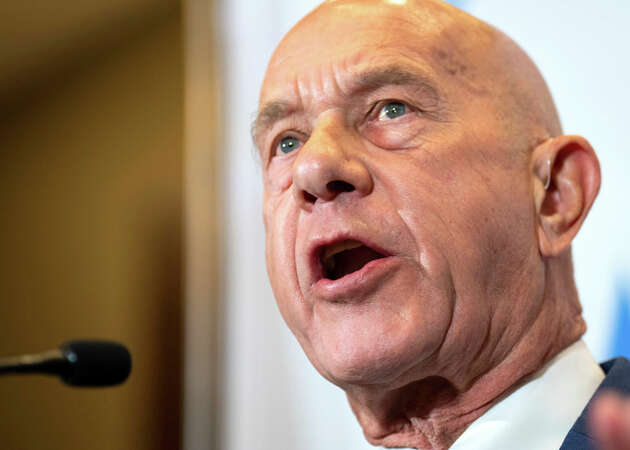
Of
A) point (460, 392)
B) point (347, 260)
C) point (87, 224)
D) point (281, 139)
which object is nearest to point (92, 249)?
point (87, 224)

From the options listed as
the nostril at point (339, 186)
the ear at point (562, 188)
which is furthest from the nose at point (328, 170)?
the ear at point (562, 188)

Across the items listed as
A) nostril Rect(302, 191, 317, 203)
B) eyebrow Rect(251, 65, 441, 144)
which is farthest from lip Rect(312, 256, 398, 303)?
eyebrow Rect(251, 65, 441, 144)

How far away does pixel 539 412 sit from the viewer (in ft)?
3.22

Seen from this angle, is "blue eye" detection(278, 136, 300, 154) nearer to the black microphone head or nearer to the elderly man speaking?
the elderly man speaking

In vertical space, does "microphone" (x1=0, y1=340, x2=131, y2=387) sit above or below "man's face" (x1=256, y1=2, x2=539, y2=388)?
below

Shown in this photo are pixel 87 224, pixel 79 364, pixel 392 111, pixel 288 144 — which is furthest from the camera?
pixel 87 224

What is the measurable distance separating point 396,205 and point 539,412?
33 cm

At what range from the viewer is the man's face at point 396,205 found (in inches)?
36.0

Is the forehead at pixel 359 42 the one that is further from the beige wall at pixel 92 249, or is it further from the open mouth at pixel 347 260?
the beige wall at pixel 92 249

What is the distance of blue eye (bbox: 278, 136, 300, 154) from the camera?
1108 mm

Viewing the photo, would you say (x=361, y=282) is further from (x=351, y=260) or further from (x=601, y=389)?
(x=601, y=389)

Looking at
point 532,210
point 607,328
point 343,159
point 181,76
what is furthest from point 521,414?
point 181,76

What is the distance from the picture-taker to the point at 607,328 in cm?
140

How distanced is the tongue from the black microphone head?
34 centimetres
